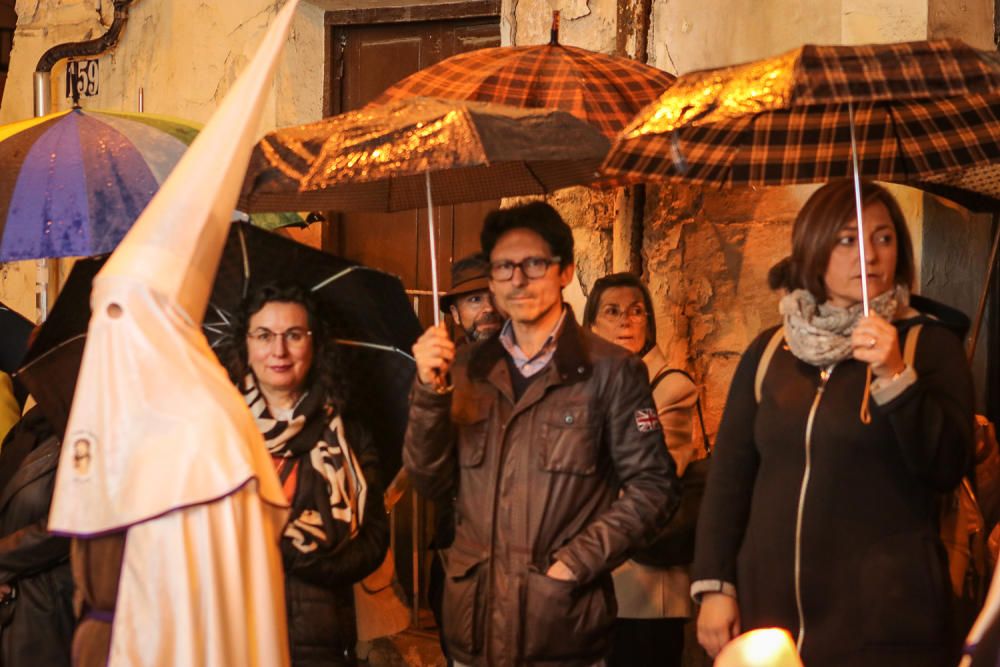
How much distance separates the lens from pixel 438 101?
4.02m

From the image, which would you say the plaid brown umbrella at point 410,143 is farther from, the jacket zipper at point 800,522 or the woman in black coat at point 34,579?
the woman in black coat at point 34,579

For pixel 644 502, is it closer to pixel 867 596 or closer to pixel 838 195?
pixel 867 596

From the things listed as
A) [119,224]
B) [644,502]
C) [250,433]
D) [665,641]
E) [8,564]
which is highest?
[119,224]

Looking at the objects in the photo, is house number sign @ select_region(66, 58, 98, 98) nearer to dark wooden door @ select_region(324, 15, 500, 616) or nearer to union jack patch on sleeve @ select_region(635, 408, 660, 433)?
dark wooden door @ select_region(324, 15, 500, 616)

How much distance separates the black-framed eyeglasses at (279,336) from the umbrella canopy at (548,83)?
3.29 feet

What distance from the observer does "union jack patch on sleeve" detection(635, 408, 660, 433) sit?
4090mm

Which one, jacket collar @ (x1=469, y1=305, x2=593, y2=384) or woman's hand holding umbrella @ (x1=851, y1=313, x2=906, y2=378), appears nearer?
woman's hand holding umbrella @ (x1=851, y1=313, x2=906, y2=378)

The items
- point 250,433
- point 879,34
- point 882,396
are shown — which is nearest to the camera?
point 250,433

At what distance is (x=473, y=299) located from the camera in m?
5.71

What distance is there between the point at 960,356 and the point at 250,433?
1.72 m

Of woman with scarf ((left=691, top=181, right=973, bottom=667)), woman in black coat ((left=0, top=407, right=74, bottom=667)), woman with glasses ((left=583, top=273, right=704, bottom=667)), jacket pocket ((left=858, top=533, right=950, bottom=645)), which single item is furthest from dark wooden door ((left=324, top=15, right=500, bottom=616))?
jacket pocket ((left=858, top=533, right=950, bottom=645))

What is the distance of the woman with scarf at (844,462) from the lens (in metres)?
3.51

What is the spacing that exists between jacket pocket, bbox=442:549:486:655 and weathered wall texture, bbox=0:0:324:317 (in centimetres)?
418

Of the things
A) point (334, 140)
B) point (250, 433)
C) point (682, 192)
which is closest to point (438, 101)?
point (334, 140)
